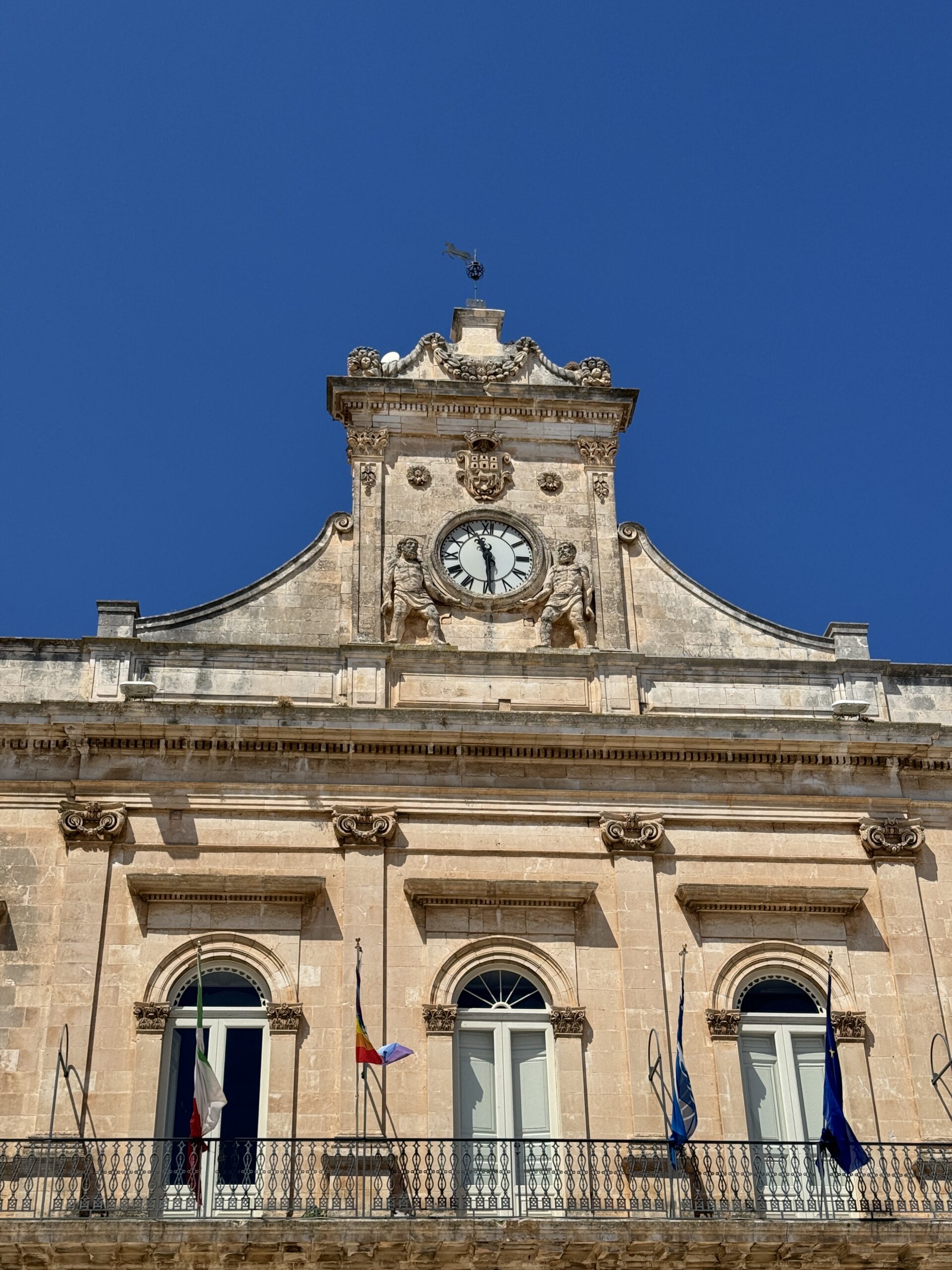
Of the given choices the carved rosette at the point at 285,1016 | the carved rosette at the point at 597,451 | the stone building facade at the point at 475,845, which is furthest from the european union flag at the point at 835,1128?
the carved rosette at the point at 597,451

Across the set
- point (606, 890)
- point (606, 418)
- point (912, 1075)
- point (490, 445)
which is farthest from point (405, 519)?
point (912, 1075)

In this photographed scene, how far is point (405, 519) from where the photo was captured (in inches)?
783

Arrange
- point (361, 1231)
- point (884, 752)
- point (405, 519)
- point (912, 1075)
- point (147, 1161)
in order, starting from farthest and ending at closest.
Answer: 1. point (405, 519)
2. point (884, 752)
3. point (912, 1075)
4. point (147, 1161)
5. point (361, 1231)

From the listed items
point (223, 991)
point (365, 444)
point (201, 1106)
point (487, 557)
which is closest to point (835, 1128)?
point (201, 1106)

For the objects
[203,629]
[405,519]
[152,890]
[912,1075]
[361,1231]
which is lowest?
[361,1231]

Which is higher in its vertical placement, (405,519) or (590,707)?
(405,519)

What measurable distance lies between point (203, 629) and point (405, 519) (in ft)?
8.48

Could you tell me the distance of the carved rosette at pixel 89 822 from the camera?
17312 mm

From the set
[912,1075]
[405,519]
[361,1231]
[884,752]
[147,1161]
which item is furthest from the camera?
[405,519]

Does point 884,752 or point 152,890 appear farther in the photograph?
point 884,752

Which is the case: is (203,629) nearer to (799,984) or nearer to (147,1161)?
(147,1161)

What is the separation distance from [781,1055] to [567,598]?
5.31 metres

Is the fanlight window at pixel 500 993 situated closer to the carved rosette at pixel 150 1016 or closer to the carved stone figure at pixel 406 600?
the carved rosette at pixel 150 1016

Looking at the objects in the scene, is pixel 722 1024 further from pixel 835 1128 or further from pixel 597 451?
pixel 597 451
